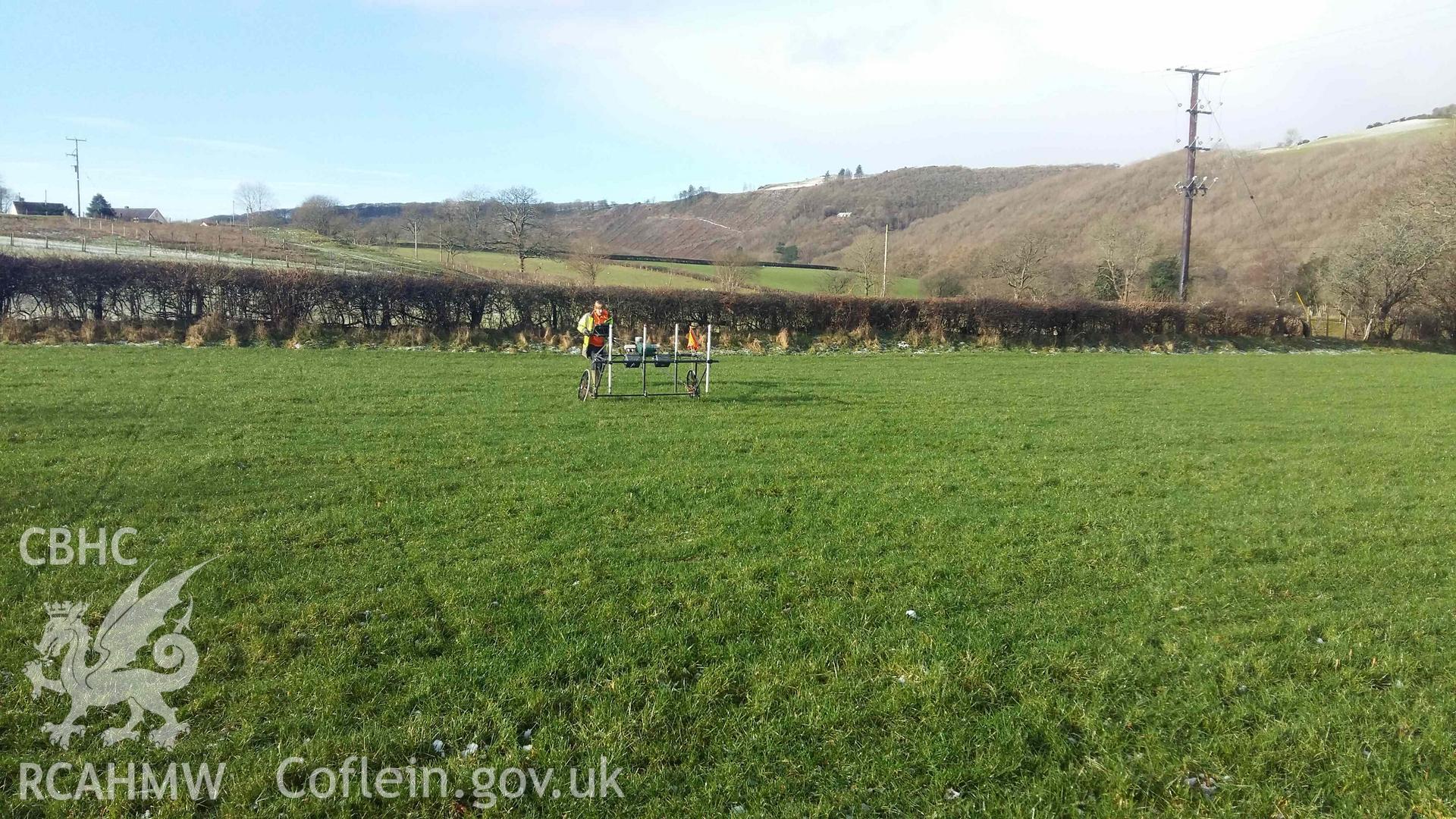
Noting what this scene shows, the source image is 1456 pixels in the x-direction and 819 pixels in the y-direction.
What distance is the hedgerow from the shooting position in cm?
2000

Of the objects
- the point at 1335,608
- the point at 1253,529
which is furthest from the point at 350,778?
the point at 1253,529

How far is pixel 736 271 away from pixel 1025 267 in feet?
45.5

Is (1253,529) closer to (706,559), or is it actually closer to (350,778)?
(706,559)

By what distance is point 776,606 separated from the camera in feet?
15.7

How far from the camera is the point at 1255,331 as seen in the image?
101ft

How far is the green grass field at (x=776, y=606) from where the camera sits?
10.8 ft

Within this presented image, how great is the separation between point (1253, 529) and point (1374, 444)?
553cm

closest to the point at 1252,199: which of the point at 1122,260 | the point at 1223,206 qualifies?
the point at 1223,206

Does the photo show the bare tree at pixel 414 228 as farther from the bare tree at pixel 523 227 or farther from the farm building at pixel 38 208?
the farm building at pixel 38 208

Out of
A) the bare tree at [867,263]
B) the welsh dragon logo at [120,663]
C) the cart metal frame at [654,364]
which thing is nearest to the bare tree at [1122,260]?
the bare tree at [867,263]

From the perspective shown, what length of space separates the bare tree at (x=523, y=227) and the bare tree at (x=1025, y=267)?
1048 inches

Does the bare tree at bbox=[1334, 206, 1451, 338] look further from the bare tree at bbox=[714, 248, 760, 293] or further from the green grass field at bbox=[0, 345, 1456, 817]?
the green grass field at bbox=[0, 345, 1456, 817]

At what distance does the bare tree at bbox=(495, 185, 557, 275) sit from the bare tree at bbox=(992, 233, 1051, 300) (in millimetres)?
26608

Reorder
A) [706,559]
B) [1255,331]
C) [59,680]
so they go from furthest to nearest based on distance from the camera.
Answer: [1255,331], [706,559], [59,680]
